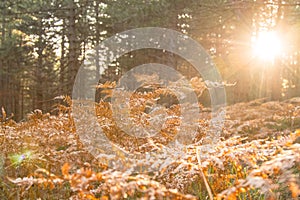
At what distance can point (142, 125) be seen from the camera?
12.3ft

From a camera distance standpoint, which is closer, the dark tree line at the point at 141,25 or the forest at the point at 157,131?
the forest at the point at 157,131

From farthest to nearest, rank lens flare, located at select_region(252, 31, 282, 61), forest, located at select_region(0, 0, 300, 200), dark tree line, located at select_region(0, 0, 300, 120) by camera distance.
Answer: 1. lens flare, located at select_region(252, 31, 282, 61)
2. dark tree line, located at select_region(0, 0, 300, 120)
3. forest, located at select_region(0, 0, 300, 200)

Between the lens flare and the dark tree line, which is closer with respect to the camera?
the dark tree line

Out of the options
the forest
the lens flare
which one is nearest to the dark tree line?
the forest

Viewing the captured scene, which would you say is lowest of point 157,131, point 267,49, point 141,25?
point 157,131

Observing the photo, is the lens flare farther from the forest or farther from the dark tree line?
the dark tree line

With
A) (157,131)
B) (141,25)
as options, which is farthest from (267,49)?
(157,131)

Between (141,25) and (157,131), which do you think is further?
(141,25)

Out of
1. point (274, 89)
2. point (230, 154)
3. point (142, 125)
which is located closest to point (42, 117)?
point (142, 125)

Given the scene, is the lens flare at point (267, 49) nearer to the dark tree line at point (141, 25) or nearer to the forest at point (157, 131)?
the forest at point (157, 131)

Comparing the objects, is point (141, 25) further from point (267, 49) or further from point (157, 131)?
point (157, 131)

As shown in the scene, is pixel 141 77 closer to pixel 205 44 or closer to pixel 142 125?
pixel 142 125

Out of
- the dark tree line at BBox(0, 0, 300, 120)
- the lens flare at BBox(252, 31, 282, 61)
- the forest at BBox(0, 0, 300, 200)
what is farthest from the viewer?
the lens flare at BBox(252, 31, 282, 61)

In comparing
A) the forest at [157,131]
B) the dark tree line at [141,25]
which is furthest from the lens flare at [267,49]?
the dark tree line at [141,25]
